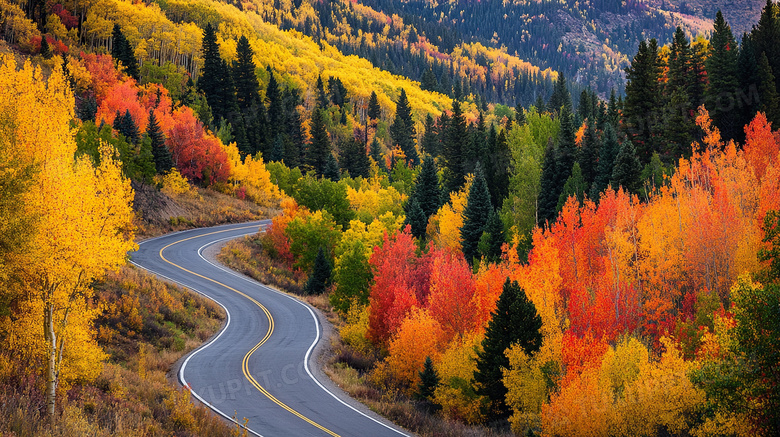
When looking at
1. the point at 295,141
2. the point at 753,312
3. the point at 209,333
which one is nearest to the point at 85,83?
the point at 295,141

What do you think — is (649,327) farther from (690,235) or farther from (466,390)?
(466,390)

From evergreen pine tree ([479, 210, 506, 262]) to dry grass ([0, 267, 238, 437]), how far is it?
24142mm

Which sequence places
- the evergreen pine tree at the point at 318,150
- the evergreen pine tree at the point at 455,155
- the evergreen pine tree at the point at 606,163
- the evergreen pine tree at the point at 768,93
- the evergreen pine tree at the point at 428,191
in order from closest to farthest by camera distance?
the evergreen pine tree at the point at 606,163
the evergreen pine tree at the point at 768,93
the evergreen pine tree at the point at 428,191
the evergreen pine tree at the point at 455,155
the evergreen pine tree at the point at 318,150

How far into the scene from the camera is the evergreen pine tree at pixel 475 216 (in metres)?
53.2

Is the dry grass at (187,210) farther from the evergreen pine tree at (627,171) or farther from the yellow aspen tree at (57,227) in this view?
the evergreen pine tree at (627,171)

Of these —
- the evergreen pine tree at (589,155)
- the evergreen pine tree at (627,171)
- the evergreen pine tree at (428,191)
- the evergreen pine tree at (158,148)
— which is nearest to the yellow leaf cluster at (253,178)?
the evergreen pine tree at (158,148)

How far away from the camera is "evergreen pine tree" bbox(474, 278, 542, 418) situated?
28.1 metres

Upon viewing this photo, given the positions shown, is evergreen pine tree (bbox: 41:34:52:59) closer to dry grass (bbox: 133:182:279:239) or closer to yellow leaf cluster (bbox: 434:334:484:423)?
dry grass (bbox: 133:182:279:239)

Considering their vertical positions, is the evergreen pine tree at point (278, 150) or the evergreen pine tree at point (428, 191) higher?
the evergreen pine tree at point (428, 191)

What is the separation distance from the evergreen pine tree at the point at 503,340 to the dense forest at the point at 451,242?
0.39 ft

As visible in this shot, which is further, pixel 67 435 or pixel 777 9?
pixel 777 9

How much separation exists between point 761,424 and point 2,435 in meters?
24.7

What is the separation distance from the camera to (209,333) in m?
35.0

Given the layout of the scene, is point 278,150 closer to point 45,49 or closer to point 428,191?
point 45,49
